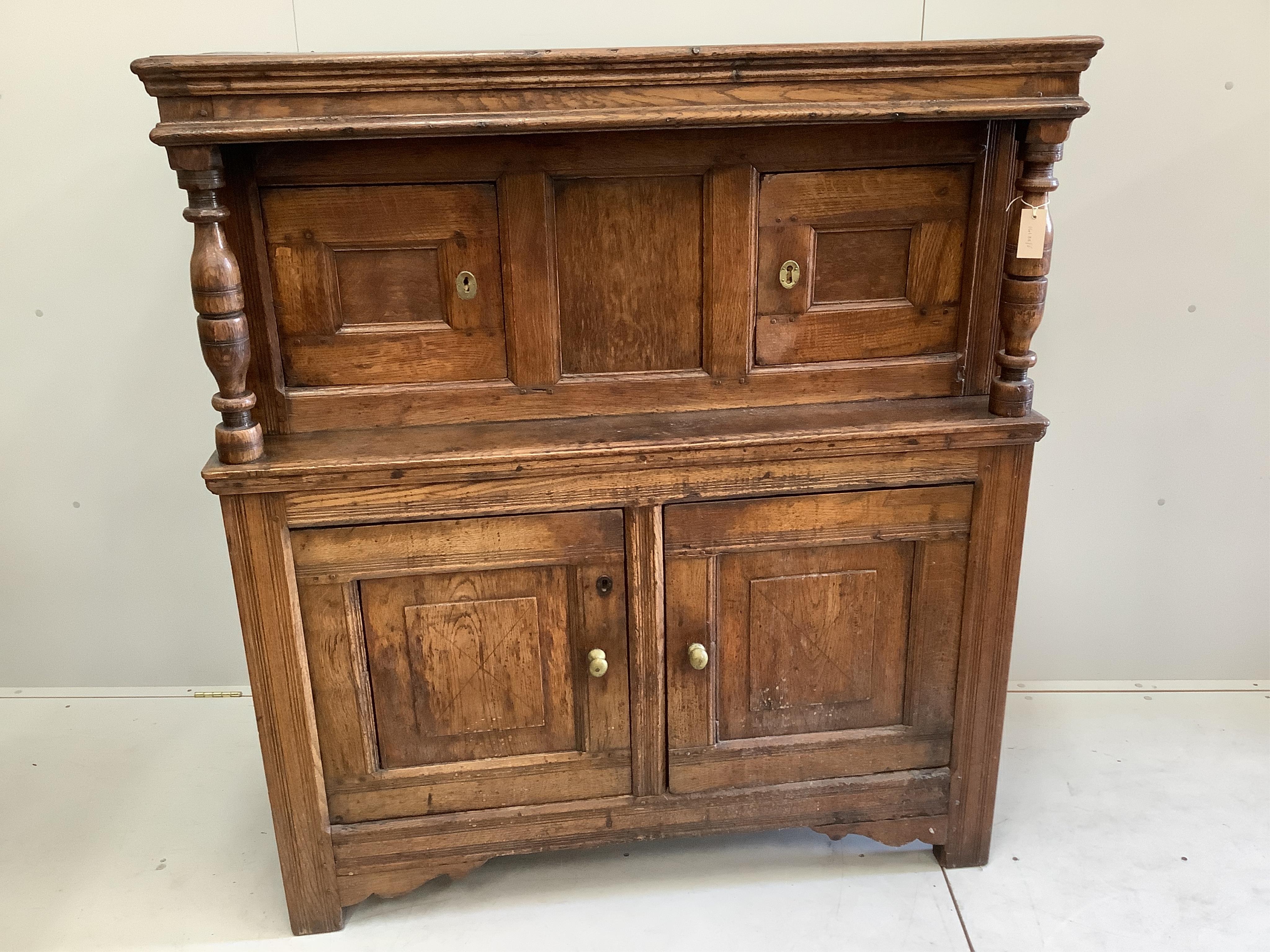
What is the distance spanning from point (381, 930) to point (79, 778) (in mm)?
880

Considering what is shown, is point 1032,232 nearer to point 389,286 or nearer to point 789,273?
point 789,273

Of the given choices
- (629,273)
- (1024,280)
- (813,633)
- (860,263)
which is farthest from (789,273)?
(813,633)

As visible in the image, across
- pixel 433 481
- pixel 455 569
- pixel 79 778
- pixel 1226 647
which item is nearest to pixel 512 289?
pixel 433 481

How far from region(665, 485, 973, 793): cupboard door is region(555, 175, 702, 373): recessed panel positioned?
30 centimetres

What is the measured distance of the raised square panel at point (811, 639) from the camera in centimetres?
183

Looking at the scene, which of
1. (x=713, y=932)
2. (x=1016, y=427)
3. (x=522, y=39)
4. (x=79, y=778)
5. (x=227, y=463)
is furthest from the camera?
(x=79, y=778)

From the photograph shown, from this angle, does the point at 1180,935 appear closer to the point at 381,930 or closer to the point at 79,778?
the point at 381,930

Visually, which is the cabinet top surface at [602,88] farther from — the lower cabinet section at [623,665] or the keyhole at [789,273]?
the lower cabinet section at [623,665]

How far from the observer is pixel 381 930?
1878 mm

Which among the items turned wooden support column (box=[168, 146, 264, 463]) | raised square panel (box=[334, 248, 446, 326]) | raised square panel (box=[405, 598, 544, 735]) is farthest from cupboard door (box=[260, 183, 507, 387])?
raised square panel (box=[405, 598, 544, 735])

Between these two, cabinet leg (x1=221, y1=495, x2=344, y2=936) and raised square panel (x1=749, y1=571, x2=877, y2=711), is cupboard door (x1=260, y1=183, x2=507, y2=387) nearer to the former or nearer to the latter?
cabinet leg (x1=221, y1=495, x2=344, y2=936)

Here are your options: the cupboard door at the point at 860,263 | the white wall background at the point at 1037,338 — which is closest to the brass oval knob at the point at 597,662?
the cupboard door at the point at 860,263

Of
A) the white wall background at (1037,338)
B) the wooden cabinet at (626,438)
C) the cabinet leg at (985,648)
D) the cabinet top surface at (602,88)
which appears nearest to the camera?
the cabinet top surface at (602,88)

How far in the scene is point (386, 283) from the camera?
1698 millimetres
